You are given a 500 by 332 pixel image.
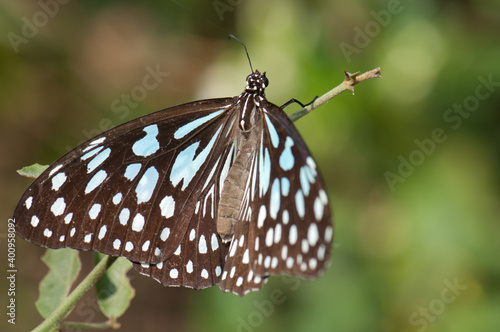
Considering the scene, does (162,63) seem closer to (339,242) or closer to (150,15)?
(150,15)

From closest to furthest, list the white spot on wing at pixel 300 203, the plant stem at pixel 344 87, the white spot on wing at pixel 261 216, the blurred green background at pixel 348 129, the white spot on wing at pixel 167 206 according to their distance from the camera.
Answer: the plant stem at pixel 344 87 < the white spot on wing at pixel 300 203 < the white spot on wing at pixel 261 216 < the white spot on wing at pixel 167 206 < the blurred green background at pixel 348 129

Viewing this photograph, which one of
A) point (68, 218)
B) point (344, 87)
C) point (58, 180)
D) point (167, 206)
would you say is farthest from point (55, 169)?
point (344, 87)

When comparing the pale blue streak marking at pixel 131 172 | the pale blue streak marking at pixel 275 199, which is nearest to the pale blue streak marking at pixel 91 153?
the pale blue streak marking at pixel 131 172

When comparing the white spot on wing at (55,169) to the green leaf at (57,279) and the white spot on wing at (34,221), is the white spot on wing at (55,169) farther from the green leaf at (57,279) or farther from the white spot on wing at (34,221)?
the green leaf at (57,279)

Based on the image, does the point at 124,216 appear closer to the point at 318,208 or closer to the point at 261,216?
the point at 261,216

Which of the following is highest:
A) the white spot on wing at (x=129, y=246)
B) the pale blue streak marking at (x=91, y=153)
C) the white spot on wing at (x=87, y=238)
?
the pale blue streak marking at (x=91, y=153)

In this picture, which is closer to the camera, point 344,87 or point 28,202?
point 344,87
